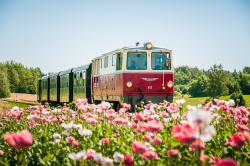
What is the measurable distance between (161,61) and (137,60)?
1.07 meters

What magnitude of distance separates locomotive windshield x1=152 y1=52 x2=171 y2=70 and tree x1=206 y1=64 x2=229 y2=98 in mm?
74158

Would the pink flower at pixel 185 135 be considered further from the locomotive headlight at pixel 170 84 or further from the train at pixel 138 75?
the locomotive headlight at pixel 170 84

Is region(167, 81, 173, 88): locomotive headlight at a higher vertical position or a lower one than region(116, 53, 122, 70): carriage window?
lower

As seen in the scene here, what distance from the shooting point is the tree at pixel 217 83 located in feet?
280

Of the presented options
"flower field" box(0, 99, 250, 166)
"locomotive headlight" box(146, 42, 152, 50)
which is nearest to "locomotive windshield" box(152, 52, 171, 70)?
"locomotive headlight" box(146, 42, 152, 50)

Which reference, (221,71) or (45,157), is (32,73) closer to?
(221,71)

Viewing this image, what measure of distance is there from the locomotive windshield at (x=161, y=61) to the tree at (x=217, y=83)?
7416 cm

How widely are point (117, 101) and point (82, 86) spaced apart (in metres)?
5.16

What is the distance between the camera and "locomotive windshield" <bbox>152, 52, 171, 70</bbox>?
14125 mm

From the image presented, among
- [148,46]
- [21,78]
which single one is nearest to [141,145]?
[148,46]

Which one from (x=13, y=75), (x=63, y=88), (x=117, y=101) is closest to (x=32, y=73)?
(x=13, y=75)

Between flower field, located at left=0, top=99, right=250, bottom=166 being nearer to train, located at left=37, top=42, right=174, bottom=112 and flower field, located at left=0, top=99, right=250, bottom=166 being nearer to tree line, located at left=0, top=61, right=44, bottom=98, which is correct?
train, located at left=37, top=42, right=174, bottom=112

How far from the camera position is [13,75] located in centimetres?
10306

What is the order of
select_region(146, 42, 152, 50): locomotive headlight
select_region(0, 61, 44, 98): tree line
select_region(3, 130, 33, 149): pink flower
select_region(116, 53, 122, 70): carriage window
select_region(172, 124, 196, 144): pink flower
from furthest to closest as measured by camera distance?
select_region(0, 61, 44, 98): tree line, select_region(146, 42, 152, 50): locomotive headlight, select_region(116, 53, 122, 70): carriage window, select_region(3, 130, 33, 149): pink flower, select_region(172, 124, 196, 144): pink flower
